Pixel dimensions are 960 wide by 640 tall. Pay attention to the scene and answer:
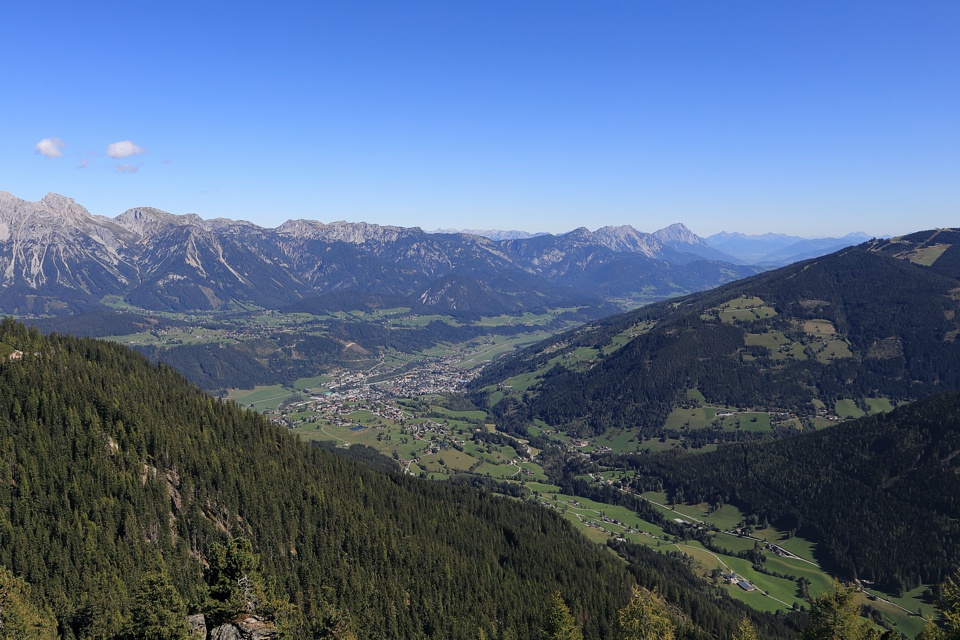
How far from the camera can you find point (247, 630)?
53781 mm

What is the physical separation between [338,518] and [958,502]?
603ft

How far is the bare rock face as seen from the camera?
53125 millimetres

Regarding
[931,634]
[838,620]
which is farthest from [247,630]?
[931,634]

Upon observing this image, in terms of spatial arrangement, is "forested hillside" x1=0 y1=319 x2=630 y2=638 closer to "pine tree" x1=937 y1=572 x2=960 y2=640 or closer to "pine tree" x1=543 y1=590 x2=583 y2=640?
"pine tree" x1=543 y1=590 x2=583 y2=640

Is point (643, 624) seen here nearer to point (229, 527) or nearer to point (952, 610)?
point (952, 610)

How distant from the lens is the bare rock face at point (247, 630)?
5312 cm

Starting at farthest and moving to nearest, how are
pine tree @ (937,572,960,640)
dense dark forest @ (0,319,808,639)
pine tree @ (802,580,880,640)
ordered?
dense dark forest @ (0,319,808,639)
pine tree @ (802,580,880,640)
pine tree @ (937,572,960,640)

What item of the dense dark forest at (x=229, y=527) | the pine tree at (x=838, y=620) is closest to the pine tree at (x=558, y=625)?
the dense dark forest at (x=229, y=527)

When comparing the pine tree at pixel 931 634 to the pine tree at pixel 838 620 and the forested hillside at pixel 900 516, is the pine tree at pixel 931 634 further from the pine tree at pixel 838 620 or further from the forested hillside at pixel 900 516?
the forested hillside at pixel 900 516

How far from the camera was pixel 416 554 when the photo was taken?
117875mm

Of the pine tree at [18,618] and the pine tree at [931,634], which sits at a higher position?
the pine tree at [18,618]

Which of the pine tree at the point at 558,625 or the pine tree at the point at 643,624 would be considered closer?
the pine tree at the point at 643,624

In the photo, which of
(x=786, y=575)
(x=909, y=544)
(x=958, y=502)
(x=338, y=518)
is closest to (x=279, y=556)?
(x=338, y=518)

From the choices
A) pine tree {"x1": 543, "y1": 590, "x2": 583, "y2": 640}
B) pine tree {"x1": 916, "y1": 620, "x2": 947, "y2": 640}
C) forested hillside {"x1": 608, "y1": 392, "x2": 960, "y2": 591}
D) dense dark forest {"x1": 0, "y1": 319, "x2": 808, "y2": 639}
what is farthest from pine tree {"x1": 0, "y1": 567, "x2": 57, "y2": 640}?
forested hillside {"x1": 608, "y1": 392, "x2": 960, "y2": 591}
